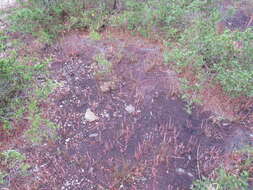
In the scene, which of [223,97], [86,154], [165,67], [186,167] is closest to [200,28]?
[165,67]

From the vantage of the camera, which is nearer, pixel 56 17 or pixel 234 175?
pixel 234 175

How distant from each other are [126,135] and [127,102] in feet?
2.23

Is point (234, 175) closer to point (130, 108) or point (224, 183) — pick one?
point (224, 183)

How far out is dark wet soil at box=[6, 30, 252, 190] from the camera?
8.89 ft

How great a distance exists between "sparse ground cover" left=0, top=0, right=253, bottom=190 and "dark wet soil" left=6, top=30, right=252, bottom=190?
1 cm

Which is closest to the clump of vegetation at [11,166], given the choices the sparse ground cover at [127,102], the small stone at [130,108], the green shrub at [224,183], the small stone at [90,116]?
the sparse ground cover at [127,102]

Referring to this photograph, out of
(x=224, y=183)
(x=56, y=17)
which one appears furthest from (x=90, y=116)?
(x=56, y=17)

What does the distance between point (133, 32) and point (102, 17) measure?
30.0 inches

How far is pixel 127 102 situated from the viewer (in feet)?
12.0

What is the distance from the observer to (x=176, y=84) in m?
3.87

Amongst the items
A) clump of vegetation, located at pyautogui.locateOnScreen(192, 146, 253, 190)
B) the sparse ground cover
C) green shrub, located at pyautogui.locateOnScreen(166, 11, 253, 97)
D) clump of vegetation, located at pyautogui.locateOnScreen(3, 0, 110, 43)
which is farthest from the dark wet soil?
clump of vegetation, located at pyautogui.locateOnScreen(3, 0, 110, 43)

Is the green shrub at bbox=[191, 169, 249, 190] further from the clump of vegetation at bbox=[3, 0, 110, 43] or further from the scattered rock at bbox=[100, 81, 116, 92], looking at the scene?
the clump of vegetation at bbox=[3, 0, 110, 43]

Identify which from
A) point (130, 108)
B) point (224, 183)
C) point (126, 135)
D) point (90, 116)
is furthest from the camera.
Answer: point (130, 108)

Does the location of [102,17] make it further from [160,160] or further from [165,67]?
[160,160]
